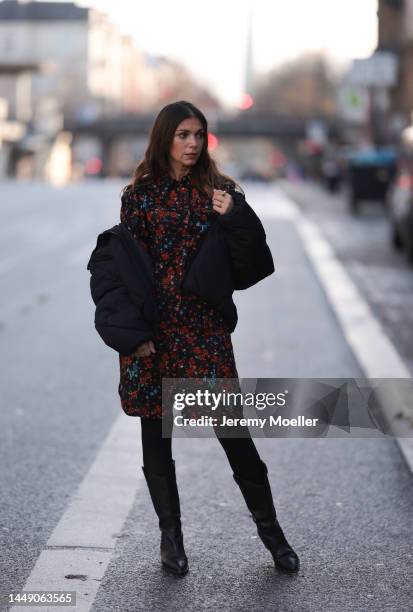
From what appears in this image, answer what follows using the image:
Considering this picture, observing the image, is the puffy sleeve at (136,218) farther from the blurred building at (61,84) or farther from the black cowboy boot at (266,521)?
the blurred building at (61,84)

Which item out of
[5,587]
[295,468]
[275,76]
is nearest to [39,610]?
[5,587]

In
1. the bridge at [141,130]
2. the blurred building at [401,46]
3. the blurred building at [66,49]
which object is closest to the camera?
the blurred building at [401,46]

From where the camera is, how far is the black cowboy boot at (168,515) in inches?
172

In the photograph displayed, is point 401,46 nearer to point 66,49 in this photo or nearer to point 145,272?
point 145,272

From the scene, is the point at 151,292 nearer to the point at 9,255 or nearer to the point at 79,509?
the point at 79,509

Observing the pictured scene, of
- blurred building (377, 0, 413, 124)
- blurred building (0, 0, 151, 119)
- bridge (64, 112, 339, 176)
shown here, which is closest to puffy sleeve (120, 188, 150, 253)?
blurred building (377, 0, 413, 124)

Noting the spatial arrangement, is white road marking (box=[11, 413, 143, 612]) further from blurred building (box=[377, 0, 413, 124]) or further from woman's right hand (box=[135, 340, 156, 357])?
blurred building (box=[377, 0, 413, 124])

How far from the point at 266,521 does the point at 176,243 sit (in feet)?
3.33

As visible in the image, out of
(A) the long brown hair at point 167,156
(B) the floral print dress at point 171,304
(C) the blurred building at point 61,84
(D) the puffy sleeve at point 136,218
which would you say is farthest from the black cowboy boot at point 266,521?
(C) the blurred building at point 61,84

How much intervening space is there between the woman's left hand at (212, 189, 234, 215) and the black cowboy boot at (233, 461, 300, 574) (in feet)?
2.93

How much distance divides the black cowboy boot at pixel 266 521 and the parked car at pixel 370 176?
28398 mm

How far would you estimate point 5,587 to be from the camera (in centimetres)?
415

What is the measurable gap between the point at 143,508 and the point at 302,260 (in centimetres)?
1456

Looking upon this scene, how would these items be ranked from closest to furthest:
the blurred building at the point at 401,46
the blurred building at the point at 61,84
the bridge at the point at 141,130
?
the blurred building at the point at 401,46
the blurred building at the point at 61,84
the bridge at the point at 141,130
